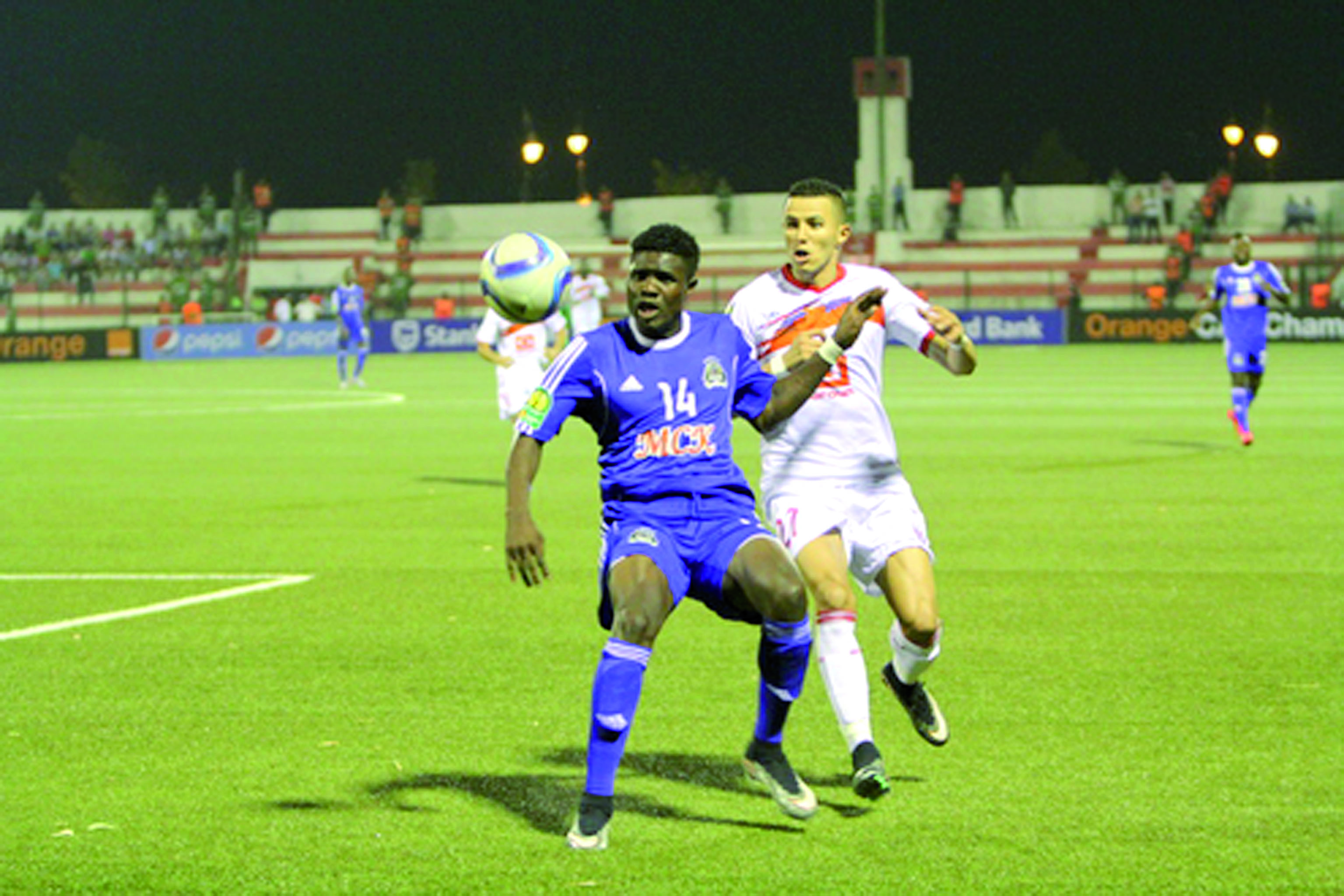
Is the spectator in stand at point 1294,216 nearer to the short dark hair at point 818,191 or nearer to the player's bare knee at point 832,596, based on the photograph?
the short dark hair at point 818,191

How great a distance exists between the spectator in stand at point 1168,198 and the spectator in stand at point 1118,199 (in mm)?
1319

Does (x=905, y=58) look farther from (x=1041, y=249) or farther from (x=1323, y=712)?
(x=1323, y=712)

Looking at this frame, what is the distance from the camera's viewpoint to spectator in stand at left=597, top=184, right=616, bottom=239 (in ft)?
236

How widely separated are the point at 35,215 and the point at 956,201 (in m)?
35.3

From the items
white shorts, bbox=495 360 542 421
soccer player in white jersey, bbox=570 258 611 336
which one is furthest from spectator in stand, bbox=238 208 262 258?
white shorts, bbox=495 360 542 421

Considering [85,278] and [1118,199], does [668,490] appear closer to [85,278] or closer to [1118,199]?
[85,278]

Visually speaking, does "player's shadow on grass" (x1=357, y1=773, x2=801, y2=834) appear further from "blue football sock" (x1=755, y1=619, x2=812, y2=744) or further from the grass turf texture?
"blue football sock" (x1=755, y1=619, x2=812, y2=744)

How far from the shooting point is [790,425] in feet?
24.0

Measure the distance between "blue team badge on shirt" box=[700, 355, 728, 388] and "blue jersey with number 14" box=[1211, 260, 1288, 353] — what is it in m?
16.7

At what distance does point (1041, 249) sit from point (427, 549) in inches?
2241

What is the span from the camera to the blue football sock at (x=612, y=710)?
5.79 m

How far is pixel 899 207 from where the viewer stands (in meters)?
66.9

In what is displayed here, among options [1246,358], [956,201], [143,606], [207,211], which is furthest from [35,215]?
[143,606]

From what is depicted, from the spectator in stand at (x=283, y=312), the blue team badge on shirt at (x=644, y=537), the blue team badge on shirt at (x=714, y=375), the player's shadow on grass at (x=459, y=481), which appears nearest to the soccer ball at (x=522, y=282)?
the blue team badge on shirt at (x=714, y=375)
